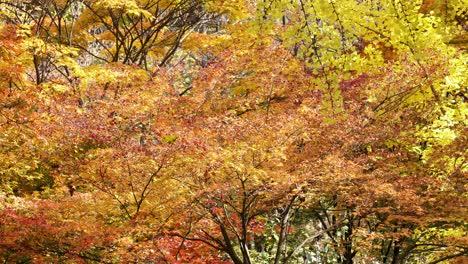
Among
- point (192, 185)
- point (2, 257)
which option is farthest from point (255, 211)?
point (2, 257)

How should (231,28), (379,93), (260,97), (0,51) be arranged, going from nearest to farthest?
(0,51)
(379,93)
(260,97)
(231,28)

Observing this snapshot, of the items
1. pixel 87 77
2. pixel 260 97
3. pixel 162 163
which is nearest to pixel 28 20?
pixel 87 77

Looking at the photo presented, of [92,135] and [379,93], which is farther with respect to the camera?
[379,93]

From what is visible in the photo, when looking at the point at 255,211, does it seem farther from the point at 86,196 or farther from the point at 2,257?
the point at 2,257

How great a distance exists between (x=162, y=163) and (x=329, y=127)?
3035mm

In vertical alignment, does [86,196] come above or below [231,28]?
below

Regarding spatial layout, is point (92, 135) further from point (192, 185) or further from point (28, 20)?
point (28, 20)

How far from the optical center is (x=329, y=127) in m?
8.27

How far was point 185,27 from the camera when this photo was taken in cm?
1392

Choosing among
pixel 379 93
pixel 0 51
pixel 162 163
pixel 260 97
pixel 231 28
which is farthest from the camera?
pixel 231 28

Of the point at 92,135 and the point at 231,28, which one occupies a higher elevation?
the point at 231,28

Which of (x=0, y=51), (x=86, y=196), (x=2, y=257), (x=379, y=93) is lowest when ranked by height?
(x=2, y=257)

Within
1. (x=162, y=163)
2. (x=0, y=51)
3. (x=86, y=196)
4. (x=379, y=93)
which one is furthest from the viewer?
(x=379, y=93)

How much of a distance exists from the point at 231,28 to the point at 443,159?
760 cm
